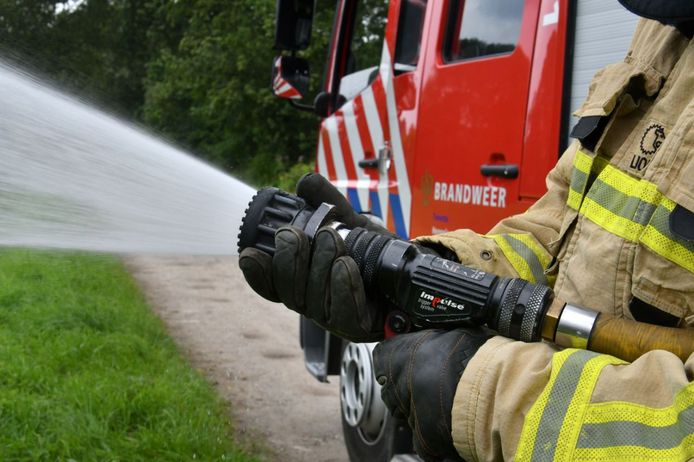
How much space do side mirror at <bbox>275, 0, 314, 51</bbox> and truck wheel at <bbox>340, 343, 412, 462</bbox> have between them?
4.72ft

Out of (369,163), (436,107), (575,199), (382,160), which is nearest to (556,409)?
(575,199)

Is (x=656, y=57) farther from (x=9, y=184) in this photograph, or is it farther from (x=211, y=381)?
(x=211, y=381)

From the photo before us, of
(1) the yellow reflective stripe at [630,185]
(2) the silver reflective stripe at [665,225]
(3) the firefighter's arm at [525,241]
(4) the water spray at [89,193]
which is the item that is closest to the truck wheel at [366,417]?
(4) the water spray at [89,193]

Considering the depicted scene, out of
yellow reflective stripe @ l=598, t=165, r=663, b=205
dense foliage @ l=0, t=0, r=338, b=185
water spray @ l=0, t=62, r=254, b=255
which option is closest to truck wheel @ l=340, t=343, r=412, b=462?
water spray @ l=0, t=62, r=254, b=255

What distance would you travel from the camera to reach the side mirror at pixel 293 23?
3738mm

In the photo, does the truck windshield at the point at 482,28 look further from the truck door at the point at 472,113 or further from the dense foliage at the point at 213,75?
the dense foliage at the point at 213,75

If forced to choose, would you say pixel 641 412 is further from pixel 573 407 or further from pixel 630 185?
pixel 630 185

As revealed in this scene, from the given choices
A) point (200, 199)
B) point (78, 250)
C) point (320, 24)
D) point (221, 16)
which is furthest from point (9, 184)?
point (221, 16)

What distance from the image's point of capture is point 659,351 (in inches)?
53.4

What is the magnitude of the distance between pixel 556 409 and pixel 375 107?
2295mm

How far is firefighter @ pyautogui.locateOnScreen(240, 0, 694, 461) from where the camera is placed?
4.28ft

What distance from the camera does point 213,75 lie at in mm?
17766

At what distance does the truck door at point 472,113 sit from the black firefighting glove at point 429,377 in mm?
1058

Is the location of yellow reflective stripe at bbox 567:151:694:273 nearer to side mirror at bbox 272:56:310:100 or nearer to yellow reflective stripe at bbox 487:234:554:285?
yellow reflective stripe at bbox 487:234:554:285
